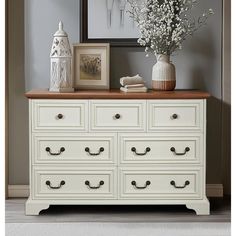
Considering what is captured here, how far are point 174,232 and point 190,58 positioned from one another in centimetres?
126

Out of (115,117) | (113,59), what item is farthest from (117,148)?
(113,59)

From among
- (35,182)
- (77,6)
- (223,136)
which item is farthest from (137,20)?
(35,182)

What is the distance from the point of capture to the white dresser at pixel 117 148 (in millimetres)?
3078

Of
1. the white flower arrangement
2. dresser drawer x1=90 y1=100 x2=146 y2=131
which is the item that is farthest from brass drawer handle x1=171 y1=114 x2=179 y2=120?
the white flower arrangement

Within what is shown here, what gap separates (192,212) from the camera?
318 centimetres

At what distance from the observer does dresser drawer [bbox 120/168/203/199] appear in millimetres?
3098

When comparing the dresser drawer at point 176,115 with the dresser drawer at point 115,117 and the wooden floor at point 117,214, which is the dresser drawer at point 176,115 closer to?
the dresser drawer at point 115,117

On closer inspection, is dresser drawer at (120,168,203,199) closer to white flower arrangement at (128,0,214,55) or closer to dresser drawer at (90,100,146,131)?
dresser drawer at (90,100,146,131)

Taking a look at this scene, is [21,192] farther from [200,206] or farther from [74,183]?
[200,206]

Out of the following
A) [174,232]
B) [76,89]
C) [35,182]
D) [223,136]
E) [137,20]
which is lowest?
[174,232]

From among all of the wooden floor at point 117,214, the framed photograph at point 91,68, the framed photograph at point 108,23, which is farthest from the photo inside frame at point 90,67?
the wooden floor at point 117,214

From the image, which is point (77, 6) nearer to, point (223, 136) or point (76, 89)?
point (76, 89)

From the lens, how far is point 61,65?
3.16 metres
